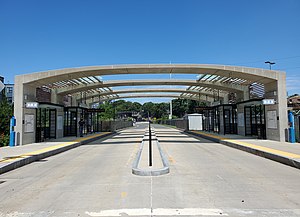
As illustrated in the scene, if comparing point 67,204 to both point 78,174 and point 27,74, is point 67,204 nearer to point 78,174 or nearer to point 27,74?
point 78,174

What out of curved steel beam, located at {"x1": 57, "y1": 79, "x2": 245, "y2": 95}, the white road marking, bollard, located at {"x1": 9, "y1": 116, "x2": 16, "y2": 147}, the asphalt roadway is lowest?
the asphalt roadway

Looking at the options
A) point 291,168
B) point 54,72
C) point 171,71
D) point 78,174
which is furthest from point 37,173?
point 171,71

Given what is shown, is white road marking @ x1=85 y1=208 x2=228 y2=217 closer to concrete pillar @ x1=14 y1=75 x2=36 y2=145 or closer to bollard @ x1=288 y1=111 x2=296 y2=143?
bollard @ x1=288 y1=111 x2=296 y2=143

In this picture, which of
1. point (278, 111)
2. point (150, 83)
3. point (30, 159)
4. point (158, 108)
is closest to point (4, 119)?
point (30, 159)

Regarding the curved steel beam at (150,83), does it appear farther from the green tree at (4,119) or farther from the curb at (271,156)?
the curb at (271,156)

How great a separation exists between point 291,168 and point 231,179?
3.23 meters

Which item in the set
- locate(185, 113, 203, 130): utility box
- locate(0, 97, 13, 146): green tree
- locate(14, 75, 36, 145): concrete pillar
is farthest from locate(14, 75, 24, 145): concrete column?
locate(185, 113, 203, 130): utility box

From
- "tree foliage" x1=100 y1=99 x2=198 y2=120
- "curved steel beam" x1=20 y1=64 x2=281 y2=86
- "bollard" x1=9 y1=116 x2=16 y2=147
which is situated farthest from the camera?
"tree foliage" x1=100 y1=99 x2=198 y2=120

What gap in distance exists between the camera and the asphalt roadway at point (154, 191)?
4691mm

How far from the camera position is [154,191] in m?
5.93

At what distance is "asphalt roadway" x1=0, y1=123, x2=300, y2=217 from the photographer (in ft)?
15.4

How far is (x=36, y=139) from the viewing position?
18.7 metres

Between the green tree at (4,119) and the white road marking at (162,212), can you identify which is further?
the green tree at (4,119)

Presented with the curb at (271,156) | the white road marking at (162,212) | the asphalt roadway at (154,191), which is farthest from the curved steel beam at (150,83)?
the white road marking at (162,212)
